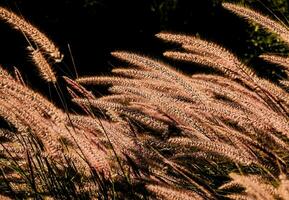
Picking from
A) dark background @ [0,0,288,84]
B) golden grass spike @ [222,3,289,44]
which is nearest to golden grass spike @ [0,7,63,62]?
golden grass spike @ [222,3,289,44]

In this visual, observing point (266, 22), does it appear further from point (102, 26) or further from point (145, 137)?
point (102, 26)

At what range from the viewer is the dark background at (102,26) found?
25.3 feet

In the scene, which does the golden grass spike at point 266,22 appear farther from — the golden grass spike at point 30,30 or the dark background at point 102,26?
the dark background at point 102,26

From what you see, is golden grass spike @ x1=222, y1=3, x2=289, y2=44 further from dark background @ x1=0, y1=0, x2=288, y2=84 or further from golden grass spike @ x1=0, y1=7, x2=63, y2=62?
dark background @ x1=0, y1=0, x2=288, y2=84

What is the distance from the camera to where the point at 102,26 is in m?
8.37

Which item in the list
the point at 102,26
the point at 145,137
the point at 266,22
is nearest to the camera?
the point at 266,22

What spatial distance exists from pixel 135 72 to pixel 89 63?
18.1 ft

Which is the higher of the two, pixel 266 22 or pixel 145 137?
pixel 266 22

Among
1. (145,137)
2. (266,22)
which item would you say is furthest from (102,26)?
(266,22)

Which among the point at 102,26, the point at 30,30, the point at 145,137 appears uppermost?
the point at 30,30

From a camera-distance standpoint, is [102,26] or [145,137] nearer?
[145,137]

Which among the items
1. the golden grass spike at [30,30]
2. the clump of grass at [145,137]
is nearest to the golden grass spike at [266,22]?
the clump of grass at [145,137]

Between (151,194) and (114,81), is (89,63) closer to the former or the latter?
(114,81)

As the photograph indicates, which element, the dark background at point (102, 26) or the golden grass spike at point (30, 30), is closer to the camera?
the golden grass spike at point (30, 30)
